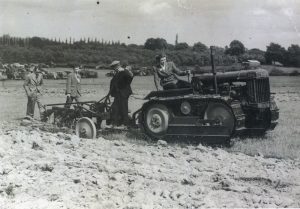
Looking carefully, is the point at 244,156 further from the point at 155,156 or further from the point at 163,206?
the point at 163,206

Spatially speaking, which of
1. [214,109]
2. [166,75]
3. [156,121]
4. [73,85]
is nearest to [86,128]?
[156,121]

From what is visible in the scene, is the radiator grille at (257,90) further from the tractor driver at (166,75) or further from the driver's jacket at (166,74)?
the driver's jacket at (166,74)

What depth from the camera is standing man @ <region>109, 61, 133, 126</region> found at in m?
10.3

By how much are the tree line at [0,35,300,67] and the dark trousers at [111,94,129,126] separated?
2.46 m

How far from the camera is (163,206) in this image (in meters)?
5.78

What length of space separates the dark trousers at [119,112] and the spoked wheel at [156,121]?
0.61 metres

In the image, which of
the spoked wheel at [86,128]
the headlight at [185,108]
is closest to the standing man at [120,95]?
the spoked wheel at [86,128]

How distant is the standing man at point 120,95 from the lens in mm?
10336

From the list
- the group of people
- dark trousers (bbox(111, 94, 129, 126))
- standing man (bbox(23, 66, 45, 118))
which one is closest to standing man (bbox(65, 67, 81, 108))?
standing man (bbox(23, 66, 45, 118))

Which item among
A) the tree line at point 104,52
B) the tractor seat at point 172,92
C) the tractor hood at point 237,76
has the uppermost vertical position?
the tree line at point 104,52

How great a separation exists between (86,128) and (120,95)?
1.04 metres

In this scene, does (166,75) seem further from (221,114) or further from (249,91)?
(249,91)

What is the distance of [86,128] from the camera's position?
1035 cm

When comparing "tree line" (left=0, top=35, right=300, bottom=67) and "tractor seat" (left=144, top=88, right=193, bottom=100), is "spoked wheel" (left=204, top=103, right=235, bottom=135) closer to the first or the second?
"tractor seat" (left=144, top=88, right=193, bottom=100)
